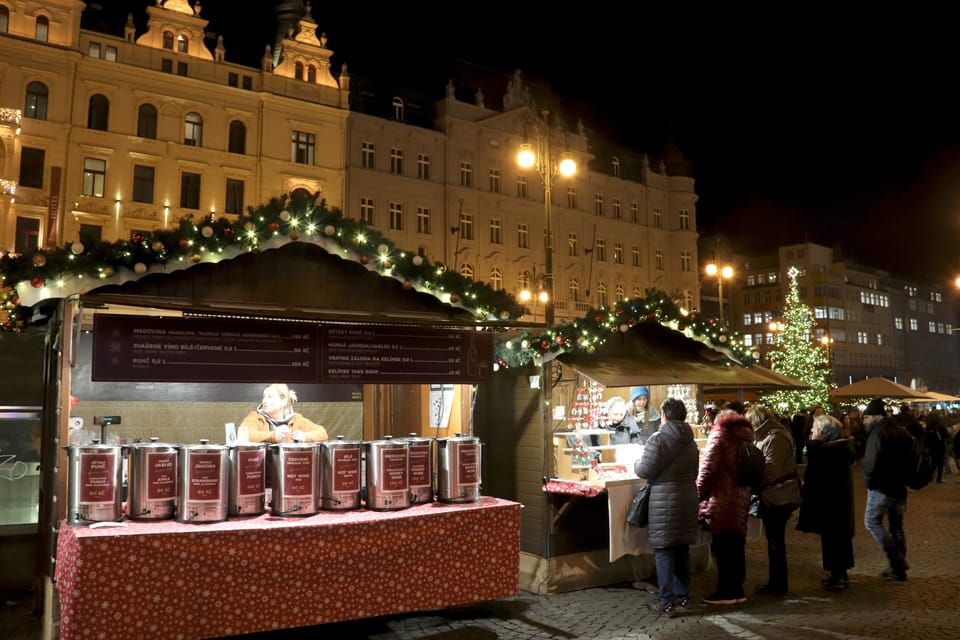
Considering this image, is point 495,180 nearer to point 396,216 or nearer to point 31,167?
point 396,216

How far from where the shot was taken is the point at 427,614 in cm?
678

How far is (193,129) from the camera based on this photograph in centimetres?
3028

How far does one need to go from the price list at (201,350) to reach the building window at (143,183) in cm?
2591

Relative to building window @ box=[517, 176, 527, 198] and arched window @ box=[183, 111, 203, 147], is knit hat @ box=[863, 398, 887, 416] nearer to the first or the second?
arched window @ box=[183, 111, 203, 147]

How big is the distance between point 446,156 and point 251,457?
33456 millimetres

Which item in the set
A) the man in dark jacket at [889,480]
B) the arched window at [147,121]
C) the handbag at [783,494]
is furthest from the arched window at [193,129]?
the man in dark jacket at [889,480]

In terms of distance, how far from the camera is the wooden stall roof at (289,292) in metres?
5.56

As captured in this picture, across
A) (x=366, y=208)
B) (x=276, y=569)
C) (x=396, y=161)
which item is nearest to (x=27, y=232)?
(x=366, y=208)

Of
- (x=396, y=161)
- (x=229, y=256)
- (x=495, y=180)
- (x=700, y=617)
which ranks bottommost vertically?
(x=700, y=617)

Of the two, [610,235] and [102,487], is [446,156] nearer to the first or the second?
[610,235]

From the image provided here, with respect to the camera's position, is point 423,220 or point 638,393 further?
point 423,220

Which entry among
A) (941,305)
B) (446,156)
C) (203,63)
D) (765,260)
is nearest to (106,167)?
(203,63)

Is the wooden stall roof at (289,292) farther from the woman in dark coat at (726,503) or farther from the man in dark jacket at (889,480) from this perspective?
the man in dark jacket at (889,480)

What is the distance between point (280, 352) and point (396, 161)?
1216 inches
